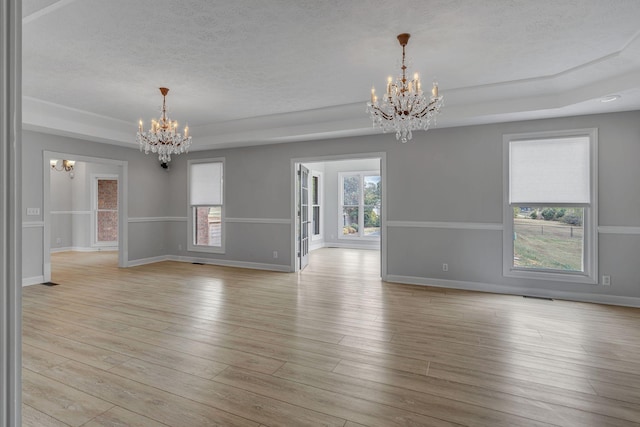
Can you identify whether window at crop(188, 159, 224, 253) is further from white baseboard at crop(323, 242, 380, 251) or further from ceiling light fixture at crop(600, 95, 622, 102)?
ceiling light fixture at crop(600, 95, 622, 102)

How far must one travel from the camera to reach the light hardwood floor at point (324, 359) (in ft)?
6.71

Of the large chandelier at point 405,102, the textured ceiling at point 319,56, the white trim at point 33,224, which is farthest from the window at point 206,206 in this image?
the large chandelier at point 405,102

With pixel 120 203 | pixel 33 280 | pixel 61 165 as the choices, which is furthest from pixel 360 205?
pixel 61 165

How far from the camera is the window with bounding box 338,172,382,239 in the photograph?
9.76 metres

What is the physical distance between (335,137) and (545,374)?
454 cm

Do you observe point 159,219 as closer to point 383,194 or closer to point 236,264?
point 236,264

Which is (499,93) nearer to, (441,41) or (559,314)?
(441,41)

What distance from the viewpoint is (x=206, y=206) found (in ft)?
24.0

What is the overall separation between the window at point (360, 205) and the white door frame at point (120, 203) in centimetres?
570

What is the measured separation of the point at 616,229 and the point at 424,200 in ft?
8.12

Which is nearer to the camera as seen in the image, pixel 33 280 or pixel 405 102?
pixel 405 102

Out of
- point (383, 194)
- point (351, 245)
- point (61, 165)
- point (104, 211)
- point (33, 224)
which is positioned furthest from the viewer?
point (351, 245)

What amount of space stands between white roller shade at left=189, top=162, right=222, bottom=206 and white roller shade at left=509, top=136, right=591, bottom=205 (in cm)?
557
